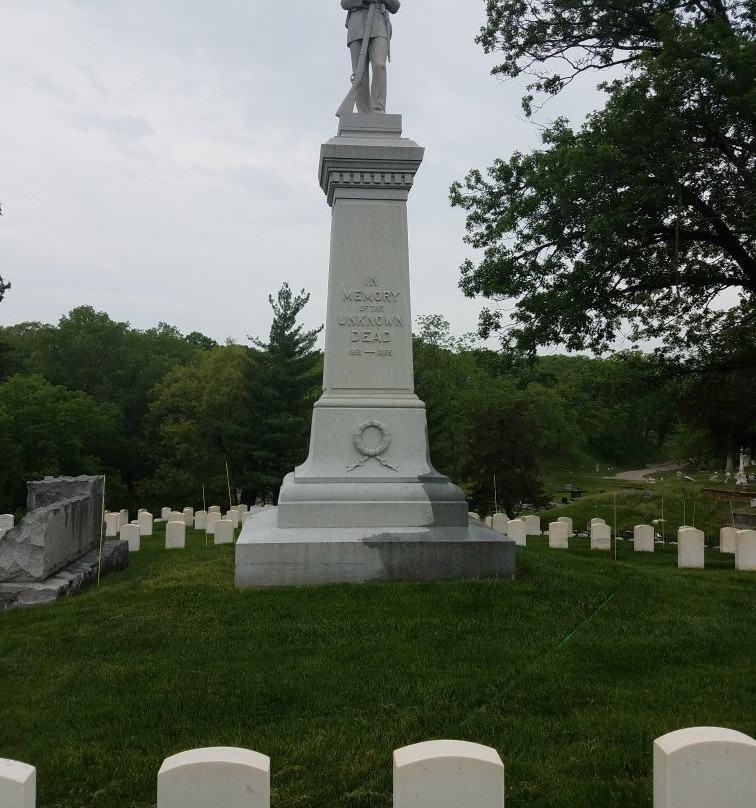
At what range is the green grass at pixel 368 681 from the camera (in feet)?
12.2

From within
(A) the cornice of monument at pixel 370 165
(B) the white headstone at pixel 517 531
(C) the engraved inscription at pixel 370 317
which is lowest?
(B) the white headstone at pixel 517 531

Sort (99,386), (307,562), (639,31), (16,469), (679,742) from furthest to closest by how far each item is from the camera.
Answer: (99,386)
(16,469)
(639,31)
(307,562)
(679,742)

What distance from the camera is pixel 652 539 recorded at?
14258mm

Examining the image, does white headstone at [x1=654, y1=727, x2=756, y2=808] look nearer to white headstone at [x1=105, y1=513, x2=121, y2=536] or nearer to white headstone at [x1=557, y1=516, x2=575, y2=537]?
white headstone at [x1=557, y1=516, x2=575, y2=537]

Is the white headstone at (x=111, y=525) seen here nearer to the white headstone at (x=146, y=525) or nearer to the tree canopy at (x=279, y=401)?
the white headstone at (x=146, y=525)

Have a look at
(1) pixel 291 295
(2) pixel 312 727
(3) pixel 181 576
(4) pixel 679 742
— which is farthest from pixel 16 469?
(4) pixel 679 742

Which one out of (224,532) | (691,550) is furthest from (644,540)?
(224,532)

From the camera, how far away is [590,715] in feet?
14.2

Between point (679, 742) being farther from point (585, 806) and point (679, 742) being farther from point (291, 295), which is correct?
point (291, 295)

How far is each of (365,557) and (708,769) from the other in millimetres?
5099

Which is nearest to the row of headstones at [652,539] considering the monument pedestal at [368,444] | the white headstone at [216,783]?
the monument pedestal at [368,444]

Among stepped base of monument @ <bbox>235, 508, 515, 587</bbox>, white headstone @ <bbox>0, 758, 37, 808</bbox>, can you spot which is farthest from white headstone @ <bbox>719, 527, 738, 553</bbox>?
white headstone @ <bbox>0, 758, 37, 808</bbox>

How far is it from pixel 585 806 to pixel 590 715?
1.07 metres

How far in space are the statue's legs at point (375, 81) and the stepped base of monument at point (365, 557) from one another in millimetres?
5393
